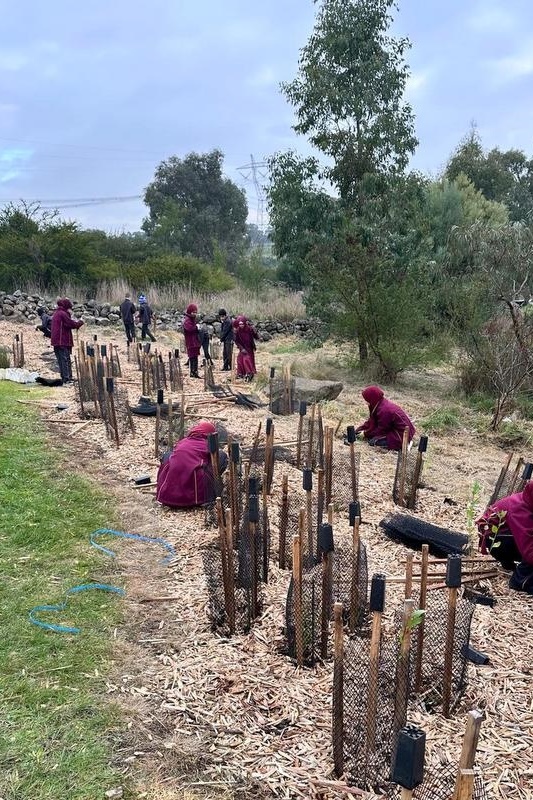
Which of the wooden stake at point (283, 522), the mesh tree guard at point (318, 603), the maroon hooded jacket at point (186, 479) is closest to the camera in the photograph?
the mesh tree guard at point (318, 603)

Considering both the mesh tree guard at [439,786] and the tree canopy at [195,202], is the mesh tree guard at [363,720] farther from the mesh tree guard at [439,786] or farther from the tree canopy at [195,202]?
the tree canopy at [195,202]

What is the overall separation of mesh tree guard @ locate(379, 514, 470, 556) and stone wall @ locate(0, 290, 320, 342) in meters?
13.2

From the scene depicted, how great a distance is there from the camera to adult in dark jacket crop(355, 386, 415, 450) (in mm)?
6836

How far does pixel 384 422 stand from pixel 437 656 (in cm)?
425

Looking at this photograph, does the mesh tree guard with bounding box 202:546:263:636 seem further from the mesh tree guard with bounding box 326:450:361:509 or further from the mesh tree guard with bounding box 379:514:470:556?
the mesh tree guard with bounding box 326:450:361:509

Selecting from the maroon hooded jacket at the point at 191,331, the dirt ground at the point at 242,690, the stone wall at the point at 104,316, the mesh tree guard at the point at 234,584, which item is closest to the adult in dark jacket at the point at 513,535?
the dirt ground at the point at 242,690

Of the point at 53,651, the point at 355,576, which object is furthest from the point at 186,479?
the point at 355,576

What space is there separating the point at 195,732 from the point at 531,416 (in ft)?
25.9

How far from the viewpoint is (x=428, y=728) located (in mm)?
2527

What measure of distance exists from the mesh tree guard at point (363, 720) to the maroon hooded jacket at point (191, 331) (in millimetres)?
8886

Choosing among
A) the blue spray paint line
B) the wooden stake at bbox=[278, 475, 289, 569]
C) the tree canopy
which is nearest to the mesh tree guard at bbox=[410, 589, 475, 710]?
the wooden stake at bbox=[278, 475, 289, 569]

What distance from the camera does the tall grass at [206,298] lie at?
1941 cm

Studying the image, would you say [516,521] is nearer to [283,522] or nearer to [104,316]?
[283,522]

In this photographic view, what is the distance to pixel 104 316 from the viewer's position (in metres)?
18.8
